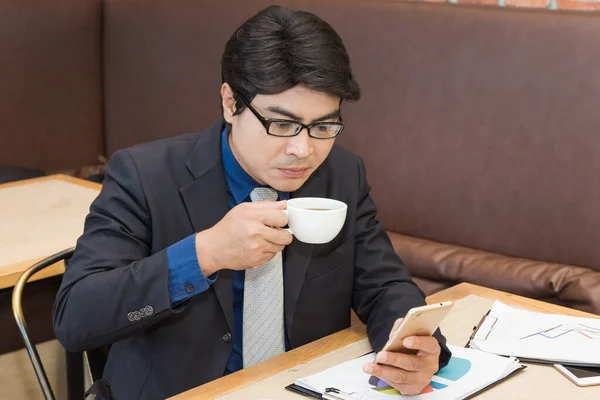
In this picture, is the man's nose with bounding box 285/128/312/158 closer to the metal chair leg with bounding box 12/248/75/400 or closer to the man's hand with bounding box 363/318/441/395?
the man's hand with bounding box 363/318/441/395

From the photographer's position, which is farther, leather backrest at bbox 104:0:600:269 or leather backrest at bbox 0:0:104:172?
leather backrest at bbox 0:0:104:172

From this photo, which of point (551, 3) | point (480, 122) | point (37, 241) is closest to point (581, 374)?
point (480, 122)

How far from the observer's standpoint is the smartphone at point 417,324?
48.0 inches


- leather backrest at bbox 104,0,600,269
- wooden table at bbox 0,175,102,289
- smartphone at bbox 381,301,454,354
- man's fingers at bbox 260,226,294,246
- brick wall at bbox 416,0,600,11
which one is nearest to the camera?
smartphone at bbox 381,301,454,354

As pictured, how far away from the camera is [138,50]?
343 centimetres

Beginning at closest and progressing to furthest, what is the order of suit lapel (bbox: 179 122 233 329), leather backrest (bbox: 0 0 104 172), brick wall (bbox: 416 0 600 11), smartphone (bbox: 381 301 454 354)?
smartphone (bbox: 381 301 454 354) < suit lapel (bbox: 179 122 233 329) < brick wall (bbox: 416 0 600 11) < leather backrest (bbox: 0 0 104 172)

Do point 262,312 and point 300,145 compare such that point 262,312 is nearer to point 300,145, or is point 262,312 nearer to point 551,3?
point 300,145

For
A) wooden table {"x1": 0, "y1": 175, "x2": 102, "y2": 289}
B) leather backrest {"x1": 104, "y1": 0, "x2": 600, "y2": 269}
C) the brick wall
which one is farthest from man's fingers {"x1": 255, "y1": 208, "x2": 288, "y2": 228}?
the brick wall

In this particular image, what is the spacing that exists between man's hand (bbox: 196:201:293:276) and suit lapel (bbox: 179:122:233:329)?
18 centimetres

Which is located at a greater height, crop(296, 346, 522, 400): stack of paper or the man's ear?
the man's ear

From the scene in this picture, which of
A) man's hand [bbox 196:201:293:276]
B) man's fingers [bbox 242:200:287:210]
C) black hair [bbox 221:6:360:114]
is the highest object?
black hair [bbox 221:6:360:114]

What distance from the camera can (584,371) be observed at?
4.57 feet

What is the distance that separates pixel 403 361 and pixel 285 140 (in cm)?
46

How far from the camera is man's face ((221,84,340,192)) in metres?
1.49
